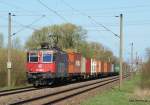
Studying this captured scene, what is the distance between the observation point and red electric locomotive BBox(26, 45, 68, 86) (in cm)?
3956

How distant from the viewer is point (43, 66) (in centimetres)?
4025

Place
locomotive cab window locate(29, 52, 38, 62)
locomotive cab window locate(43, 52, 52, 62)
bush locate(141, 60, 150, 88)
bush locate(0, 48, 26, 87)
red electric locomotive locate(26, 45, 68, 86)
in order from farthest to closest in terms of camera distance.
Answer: bush locate(0, 48, 26, 87) < locomotive cab window locate(29, 52, 38, 62) < locomotive cab window locate(43, 52, 52, 62) < red electric locomotive locate(26, 45, 68, 86) < bush locate(141, 60, 150, 88)

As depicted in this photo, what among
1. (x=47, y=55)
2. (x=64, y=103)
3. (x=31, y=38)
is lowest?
(x=64, y=103)

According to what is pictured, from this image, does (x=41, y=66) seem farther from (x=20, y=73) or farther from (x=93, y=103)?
(x=93, y=103)

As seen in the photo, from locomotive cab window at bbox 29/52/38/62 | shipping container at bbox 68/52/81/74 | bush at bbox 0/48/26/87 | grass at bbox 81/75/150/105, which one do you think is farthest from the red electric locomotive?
grass at bbox 81/75/150/105

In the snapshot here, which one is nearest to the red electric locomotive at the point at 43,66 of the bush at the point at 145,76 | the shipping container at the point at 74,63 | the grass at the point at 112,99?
the bush at the point at 145,76

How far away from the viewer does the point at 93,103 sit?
22594 mm

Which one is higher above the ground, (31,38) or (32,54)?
(31,38)

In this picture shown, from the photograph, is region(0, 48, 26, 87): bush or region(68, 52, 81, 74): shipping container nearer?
region(0, 48, 26, 87): bush

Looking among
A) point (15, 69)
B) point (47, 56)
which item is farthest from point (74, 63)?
point (47, 56)

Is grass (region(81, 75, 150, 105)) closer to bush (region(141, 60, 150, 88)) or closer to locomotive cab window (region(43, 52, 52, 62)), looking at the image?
bush (region(141, 60, 150, 88))

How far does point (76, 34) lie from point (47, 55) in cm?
7355

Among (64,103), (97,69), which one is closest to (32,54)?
(64,103)

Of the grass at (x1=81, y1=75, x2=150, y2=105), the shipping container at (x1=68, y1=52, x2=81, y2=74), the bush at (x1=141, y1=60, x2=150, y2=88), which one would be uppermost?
the shipping container at (x1=68, y1=52, x2=81, y2=74)
